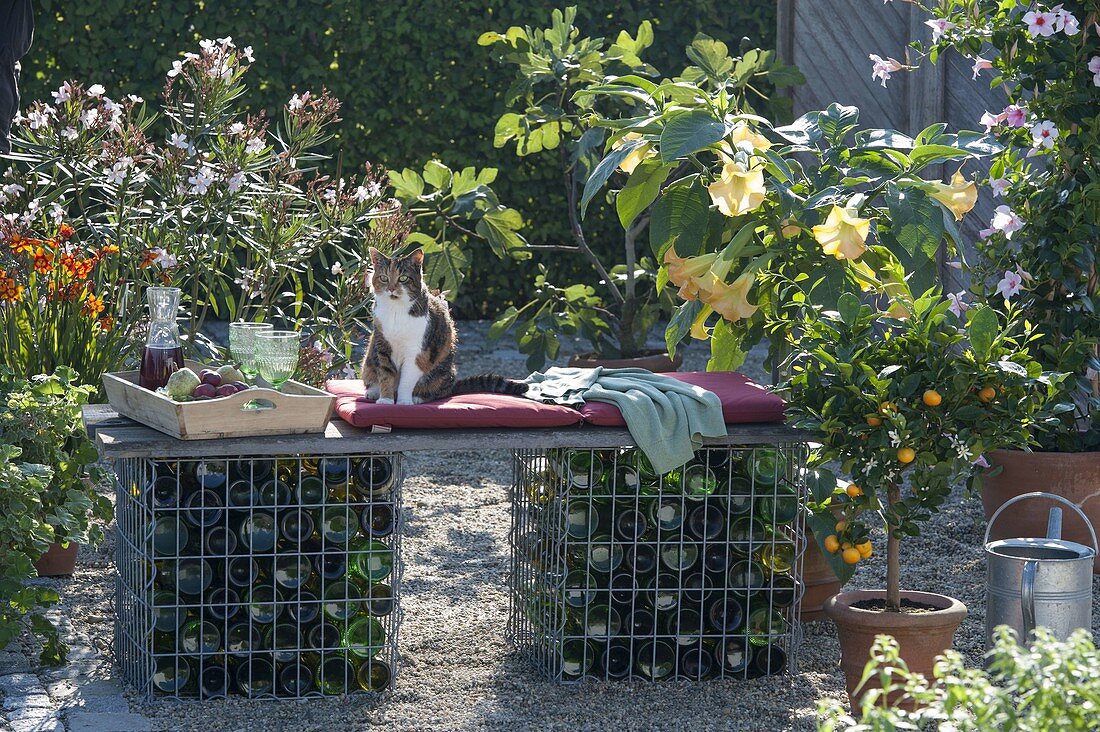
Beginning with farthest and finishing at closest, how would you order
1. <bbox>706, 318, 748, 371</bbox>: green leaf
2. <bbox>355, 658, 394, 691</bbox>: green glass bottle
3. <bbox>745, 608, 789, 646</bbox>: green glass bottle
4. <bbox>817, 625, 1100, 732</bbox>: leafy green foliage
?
<bbox>706, 318, 748, 371</bbox>: green leaf, <bbox>745, 608, 789, 646</bbox>: green glass bottle, <bbox>355, 658, 394, 691</bbox>: green glass bottle, <bbox>817, 625, 1100, 732</bbox>: leafy green foliage

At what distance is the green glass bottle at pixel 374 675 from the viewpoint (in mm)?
2904

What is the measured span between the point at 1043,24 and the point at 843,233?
4.26 feet

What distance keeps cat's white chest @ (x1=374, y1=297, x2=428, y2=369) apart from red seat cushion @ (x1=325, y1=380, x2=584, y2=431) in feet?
0.41

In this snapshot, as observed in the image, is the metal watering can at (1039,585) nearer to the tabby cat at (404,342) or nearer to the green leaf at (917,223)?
the green leaf at (917,223)

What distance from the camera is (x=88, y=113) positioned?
4051 millimetres

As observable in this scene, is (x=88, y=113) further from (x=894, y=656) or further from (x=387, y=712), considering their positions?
(x=894, y=656)


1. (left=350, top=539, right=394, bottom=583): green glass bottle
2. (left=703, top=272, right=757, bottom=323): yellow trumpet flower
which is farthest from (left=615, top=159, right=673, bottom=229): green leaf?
(left=350, top=539, right=394, bottom=583): green glass bottle

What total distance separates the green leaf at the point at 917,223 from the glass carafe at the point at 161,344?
1543 millimetres

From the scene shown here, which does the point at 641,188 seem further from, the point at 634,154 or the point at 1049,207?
the point at 1049,207

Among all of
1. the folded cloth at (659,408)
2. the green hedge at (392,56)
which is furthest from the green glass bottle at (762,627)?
the green hedge at (392,56)

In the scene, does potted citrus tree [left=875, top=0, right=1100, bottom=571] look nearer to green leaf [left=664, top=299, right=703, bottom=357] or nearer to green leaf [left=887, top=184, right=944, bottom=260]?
green leaf [left=887, top=184, right=944, bottom=260]

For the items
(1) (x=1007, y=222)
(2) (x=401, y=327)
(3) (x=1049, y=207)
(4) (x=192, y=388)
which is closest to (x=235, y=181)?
(2) (x=401, y=327)

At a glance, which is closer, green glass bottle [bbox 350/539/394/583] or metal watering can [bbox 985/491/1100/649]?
metal watering can [bbox 985/491/1100/649]

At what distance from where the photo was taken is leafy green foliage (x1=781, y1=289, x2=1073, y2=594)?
8.54ft
